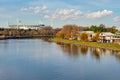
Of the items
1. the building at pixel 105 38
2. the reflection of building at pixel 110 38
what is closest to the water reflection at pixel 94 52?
the reflection of building at pixel 110 38

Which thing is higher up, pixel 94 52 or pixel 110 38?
pixel 110 38

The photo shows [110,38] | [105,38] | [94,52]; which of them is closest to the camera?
[94,52]

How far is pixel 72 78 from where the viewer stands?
695cm

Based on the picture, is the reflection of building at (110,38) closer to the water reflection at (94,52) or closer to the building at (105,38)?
the building at (105,38)

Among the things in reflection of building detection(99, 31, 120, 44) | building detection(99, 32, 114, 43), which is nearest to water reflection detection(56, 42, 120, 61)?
reflection of building detection(99, 31, 120, 44)

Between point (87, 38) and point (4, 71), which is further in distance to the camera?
point (87, 38)

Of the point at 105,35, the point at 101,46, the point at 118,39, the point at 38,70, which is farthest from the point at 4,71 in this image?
the point at 105,35

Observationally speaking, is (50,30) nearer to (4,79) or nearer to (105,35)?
(105,35)

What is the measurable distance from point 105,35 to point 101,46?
17.6ft

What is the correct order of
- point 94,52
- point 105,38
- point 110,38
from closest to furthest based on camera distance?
point 94,52
point 110,38
point 105,38

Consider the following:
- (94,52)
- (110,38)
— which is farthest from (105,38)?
(94,52)

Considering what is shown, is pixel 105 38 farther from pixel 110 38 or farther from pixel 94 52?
pixel 94 52

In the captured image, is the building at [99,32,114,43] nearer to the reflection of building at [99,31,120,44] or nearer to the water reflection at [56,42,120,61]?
the reflection of building at [99,31,120,44]

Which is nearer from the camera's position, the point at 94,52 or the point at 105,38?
the point at 94,52
